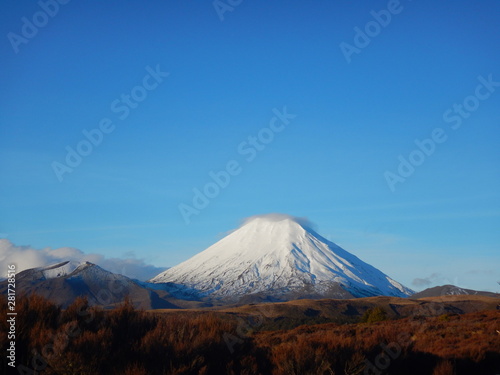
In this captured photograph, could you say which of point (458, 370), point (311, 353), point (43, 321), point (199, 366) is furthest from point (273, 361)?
point (458, 370)

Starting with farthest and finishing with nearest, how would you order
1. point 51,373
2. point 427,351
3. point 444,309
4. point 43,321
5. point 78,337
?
1. point 444,309
2. point 427,351
3. point 43,321
4. point 78,337
5. point 51,373

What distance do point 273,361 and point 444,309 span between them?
78638 mm

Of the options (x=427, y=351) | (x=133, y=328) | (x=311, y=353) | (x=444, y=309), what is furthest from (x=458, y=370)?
(x=444, y=309)

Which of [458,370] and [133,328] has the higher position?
[133,328]

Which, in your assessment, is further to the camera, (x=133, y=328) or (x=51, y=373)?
(x=133, y=328)

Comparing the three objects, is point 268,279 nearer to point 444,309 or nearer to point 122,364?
point 444,309

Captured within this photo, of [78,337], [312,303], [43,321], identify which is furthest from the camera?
[312,303]

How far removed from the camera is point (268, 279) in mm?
192375

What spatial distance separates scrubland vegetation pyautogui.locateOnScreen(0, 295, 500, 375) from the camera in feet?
26.3

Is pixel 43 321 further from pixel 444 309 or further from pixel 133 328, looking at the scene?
pixel 444 309

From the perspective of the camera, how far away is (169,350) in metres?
8.73

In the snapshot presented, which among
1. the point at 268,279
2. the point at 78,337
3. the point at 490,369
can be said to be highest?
the point at 268,279

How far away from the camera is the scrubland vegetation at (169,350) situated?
316 inches

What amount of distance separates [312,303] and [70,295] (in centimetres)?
10097
